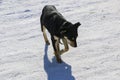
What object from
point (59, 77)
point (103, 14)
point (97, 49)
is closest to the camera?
point (59, 77)

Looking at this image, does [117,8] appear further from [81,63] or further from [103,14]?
[81,63]

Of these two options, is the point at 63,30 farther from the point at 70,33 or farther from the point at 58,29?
the point at 58,29

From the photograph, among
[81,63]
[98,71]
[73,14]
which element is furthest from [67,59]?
[73,14]

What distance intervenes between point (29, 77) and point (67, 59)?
4.00ft

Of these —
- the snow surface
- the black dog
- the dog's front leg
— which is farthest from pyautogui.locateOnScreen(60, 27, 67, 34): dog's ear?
the snow surface

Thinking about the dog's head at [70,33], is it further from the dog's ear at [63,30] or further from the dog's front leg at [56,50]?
the dog's front leg at [56,50]

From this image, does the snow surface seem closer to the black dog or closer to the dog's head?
the black dog

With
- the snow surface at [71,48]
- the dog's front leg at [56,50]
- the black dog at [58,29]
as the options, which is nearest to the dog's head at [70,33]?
the black dog at [58,29]

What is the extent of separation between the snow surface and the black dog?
0.45 metres

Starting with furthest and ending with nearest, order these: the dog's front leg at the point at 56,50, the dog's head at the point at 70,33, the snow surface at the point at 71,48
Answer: the dog's front leg at the point at 56,50, the snow surface at the point at 71,48, the dog's head at the point at 70,33

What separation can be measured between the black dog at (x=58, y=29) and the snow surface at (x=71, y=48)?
0.45m

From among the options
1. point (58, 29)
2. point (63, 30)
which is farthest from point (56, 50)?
point (63, 30)

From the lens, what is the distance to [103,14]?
11477mm

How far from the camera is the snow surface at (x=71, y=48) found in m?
8.23
